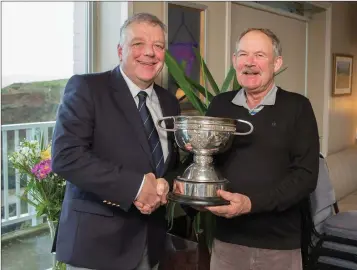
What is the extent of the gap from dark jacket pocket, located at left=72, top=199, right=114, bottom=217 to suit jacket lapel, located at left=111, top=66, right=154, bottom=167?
0.67 feet

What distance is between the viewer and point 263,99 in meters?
1.55

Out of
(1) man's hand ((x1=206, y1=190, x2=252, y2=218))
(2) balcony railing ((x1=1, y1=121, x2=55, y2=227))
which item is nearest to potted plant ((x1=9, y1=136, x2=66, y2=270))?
(2) balcony railing ((x1=1, y1=121, x2=55, y2=227))

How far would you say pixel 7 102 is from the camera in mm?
2021

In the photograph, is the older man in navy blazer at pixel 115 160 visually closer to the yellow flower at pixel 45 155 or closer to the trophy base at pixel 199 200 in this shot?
the trophy base at pixel 199 200

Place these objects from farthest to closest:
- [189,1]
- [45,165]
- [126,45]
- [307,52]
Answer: [307,52]
[189,1]
[45,165]
[126,45]

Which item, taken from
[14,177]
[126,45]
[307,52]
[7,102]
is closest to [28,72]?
[7,102]

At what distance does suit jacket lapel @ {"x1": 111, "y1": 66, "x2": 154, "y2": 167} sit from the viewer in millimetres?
1437

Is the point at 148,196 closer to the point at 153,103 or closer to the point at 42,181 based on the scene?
the point at 153,103

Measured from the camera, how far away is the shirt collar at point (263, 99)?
5.02ft

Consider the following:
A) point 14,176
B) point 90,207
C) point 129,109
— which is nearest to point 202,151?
point 129,109

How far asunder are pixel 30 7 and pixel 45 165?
2.45 feet

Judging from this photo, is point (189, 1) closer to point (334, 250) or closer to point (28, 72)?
point (28, 72)

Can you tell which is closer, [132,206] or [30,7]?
[132,206]

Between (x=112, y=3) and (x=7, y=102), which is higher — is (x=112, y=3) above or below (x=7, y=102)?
above
